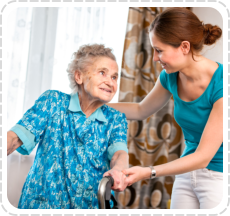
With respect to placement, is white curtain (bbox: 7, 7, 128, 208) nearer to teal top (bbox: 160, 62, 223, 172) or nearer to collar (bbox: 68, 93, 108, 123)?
collar (bbox: 68, 93, 108, 123)

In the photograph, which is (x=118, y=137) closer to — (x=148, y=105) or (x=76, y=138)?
(x=76, y=138)

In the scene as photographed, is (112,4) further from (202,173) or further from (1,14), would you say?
(202,173)

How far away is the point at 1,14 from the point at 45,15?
1435 mm

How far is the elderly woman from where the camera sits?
3.89ft

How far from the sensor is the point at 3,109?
1188mm

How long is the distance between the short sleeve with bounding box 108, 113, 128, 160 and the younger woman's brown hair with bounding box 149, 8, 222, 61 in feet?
1.59

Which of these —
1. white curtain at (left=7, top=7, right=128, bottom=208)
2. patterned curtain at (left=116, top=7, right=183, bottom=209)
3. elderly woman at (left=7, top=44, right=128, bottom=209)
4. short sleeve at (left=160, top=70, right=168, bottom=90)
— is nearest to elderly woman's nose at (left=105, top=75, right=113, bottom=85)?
elderly woman at (left=7, top=44, right=128, bottom=209)

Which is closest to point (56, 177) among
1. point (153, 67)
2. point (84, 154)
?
point (84, 154)

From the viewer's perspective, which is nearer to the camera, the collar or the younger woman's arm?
the collar

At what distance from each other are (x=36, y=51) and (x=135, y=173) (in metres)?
1.75

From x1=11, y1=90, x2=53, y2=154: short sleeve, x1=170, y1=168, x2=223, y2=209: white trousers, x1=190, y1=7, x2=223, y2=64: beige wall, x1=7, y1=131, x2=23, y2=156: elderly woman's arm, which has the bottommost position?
x1=170, y1=168, x2=223, y2=209: white trousers

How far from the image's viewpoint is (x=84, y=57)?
54.0 inches

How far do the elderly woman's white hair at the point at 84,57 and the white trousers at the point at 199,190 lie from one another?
80 centimetres

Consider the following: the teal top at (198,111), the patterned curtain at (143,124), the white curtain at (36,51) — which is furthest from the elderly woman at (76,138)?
the patterned curtain at (143,124)
